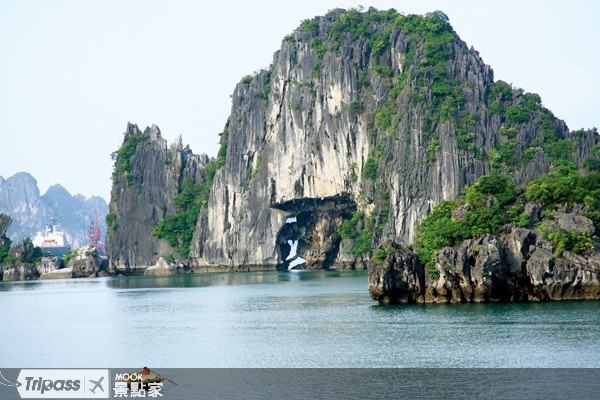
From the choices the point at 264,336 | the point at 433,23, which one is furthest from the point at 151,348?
the point at 433,23

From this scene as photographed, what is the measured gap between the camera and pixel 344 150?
103m

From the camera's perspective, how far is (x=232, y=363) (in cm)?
2956

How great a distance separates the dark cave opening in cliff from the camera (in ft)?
351

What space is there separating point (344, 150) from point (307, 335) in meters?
68.6

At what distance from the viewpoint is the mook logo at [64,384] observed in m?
24.1

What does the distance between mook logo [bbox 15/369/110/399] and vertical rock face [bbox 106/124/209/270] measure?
95710 mm

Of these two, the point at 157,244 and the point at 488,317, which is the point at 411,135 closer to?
the point at 157,244

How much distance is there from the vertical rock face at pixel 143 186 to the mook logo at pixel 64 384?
9571cm

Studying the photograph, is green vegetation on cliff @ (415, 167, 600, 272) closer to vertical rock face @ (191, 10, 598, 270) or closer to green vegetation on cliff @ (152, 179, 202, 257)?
vertical rock face @ (191, 10, 598, 270)

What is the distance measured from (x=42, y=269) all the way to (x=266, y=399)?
316ft

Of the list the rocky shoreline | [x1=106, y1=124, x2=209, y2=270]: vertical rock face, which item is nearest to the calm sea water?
the rocky shoreline

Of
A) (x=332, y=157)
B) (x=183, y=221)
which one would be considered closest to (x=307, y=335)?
(x=332, y=157)

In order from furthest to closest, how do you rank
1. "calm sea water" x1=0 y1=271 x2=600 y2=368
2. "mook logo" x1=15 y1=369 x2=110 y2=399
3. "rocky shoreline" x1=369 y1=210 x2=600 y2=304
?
"rocky shoreline" x1=369 y1=210 x2=600 y2=304 < "calm sea water" x1=0 y1=271 x2=600 y2=368 < "mook logo" x1=15 y1=369 x2=110 y2=399

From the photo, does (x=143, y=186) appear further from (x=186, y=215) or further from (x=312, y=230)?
(x=312, y=230)
